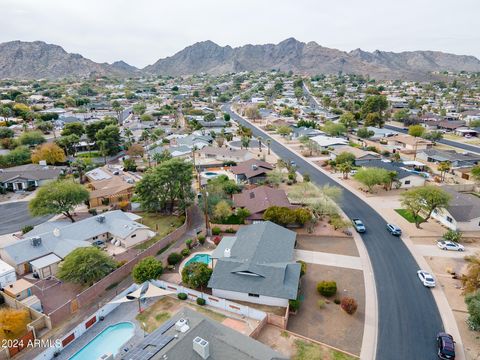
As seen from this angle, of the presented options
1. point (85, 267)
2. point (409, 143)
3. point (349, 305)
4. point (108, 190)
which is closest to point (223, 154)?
point (108, 190)

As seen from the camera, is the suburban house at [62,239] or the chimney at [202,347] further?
the suburban house at [62,239]

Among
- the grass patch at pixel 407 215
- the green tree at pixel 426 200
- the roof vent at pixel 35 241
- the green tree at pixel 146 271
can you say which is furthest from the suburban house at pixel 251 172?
the roof vent at pixel 35 241

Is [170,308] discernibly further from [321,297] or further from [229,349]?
[321,297]

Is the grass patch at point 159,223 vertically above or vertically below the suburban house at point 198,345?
below

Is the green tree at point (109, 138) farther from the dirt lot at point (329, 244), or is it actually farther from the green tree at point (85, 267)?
the dirt lot at point (329, 244)

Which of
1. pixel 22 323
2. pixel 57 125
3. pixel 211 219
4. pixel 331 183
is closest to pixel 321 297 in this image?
pixel 211 219

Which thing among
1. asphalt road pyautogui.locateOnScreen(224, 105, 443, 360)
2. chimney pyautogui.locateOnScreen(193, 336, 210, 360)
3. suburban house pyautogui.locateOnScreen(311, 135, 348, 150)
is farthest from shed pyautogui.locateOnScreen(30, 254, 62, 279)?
suburban house pyautogui.locateOnScreen(311, 135, 348, 150)

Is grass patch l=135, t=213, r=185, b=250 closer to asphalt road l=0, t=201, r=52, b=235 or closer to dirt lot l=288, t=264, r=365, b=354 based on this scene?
asphalt road l=0, t=201, r=52, b=235

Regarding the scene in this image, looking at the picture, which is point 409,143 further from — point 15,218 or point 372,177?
point 15,218
